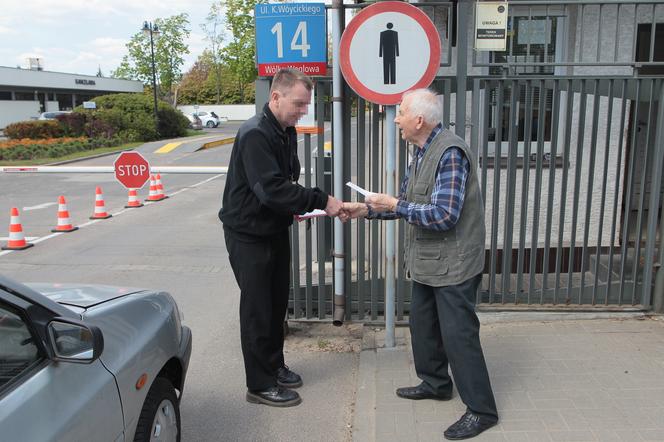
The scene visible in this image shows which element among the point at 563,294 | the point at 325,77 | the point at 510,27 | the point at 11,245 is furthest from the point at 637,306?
the point at 11,245

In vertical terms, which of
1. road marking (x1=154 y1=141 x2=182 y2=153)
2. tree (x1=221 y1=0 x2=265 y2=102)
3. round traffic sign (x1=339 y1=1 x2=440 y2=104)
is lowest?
road marking (x1=154 y1=141 x2=182 y2=153)

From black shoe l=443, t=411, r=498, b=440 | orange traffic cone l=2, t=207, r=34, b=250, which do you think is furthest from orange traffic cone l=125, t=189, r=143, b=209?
black shoe l=443, t=411, r=498, b=440

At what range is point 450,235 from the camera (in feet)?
10.4

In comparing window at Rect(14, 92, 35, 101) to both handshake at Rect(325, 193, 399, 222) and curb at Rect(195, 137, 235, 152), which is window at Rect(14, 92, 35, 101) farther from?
handshake at Rect(325, 193, 399, 222)

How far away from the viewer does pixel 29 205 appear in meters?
13.2

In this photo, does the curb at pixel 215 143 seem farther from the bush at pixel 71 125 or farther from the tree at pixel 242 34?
the bush at pixel 71 125

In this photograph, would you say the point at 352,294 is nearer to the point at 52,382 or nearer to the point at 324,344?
the point at 324,344

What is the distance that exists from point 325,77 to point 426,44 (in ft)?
3.31

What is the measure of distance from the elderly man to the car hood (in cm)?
152

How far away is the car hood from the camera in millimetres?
2721

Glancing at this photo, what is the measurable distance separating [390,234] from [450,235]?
120 centimetres

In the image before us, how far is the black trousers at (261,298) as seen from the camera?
3.59 metres

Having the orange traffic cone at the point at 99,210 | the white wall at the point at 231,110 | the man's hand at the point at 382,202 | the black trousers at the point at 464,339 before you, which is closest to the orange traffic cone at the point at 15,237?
the orange traffic cone at the point at 99,210

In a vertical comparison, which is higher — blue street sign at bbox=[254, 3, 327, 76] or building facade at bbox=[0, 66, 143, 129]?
building facade at bbox=[0, 66, 143, 129]
